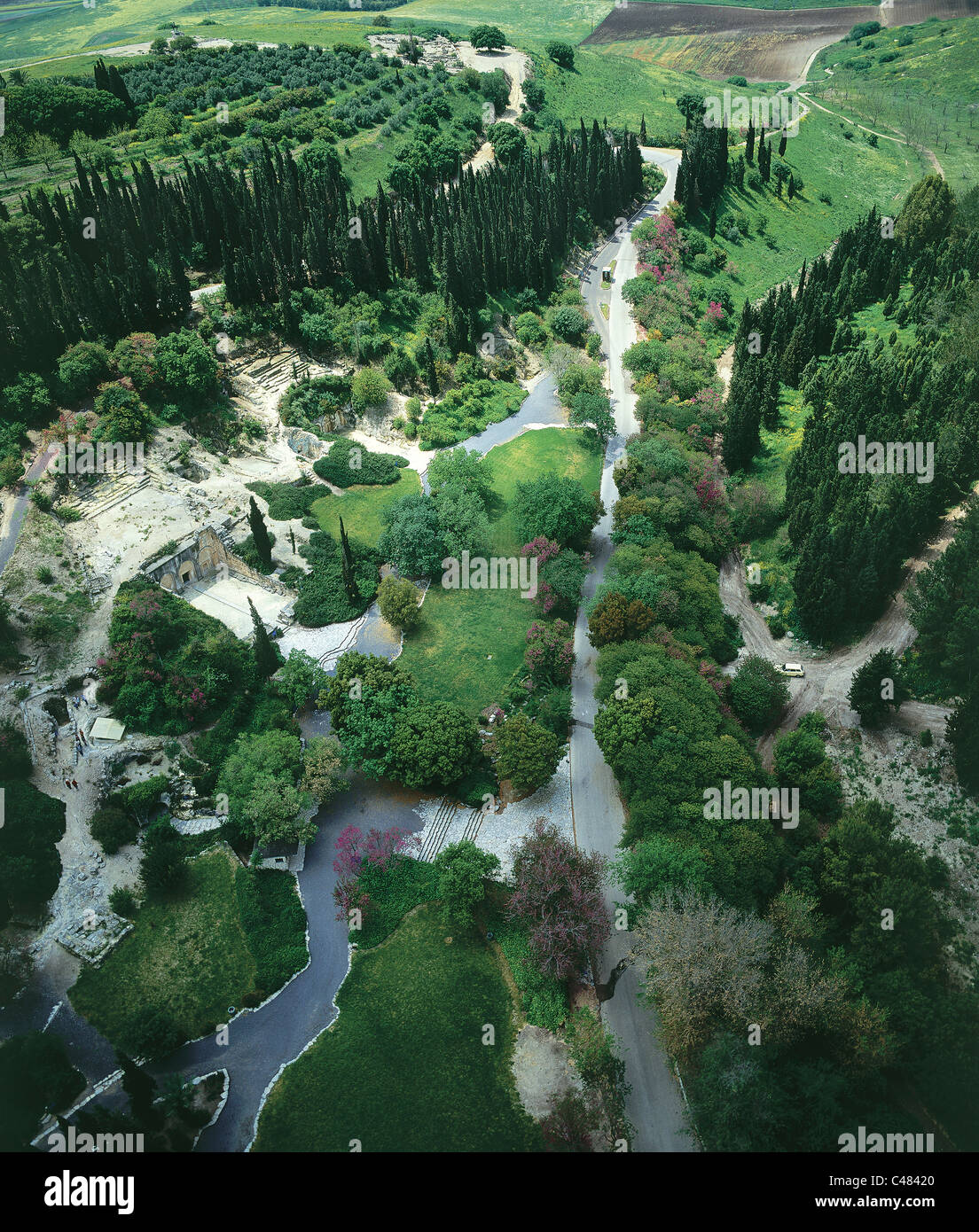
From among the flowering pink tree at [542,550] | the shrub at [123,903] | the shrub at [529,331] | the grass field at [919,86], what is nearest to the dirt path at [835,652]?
the flowering pink tree at [542,550]

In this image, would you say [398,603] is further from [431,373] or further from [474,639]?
[431,373]

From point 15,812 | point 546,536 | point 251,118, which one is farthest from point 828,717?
point 251,118

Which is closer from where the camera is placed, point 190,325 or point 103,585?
point 103,585

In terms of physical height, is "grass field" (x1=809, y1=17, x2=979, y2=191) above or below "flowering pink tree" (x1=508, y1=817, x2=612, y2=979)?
above

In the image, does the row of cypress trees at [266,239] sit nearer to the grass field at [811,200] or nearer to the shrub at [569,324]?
the shrub at [569,324]

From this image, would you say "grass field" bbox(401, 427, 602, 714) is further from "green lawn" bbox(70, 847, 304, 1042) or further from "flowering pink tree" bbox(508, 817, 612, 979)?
"green lawn" bbox(70, 847, 304, 1042)

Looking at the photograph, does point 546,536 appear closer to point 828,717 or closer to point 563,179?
point 828,717

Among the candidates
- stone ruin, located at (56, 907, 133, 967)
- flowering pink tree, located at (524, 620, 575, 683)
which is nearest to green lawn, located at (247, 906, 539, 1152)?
stone ruin, located at (56, 907, 133, 967)
